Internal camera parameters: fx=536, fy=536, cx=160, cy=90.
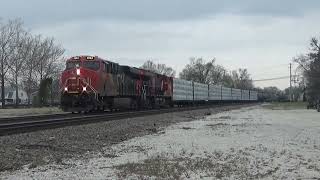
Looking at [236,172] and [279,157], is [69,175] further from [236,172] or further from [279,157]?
[279,157]

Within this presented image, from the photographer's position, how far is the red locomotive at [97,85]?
36.1 meters

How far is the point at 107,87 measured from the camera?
38594 millimetres

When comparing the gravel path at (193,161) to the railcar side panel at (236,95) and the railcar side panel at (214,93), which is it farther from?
the railcar side panel at (236,95)

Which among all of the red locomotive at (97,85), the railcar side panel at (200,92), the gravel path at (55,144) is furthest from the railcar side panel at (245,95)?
the gravel path at (55,144)

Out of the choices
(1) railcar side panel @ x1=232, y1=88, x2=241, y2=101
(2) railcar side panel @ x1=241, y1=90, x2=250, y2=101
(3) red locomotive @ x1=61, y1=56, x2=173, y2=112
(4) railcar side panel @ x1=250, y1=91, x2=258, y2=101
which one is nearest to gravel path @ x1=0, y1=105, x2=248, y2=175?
(3) red locomotive @ x1=61, y1=56, x2=173, y2=112

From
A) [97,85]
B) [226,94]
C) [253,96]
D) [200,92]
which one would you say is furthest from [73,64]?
[253,96]

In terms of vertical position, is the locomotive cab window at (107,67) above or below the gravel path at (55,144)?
above

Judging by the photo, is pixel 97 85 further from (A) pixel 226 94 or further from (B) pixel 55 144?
(A) pixel 226 94

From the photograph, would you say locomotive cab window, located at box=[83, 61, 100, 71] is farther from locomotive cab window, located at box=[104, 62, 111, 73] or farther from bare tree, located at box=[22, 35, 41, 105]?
bare tree, located at box=[22, 35, 41, 105]

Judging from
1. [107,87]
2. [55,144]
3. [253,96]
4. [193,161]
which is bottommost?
[193,161]

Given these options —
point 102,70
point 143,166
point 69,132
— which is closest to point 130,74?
point 102,70

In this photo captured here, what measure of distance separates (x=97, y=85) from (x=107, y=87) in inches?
82.4

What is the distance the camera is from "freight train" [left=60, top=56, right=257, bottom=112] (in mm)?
36156

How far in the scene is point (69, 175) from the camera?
10.8m
